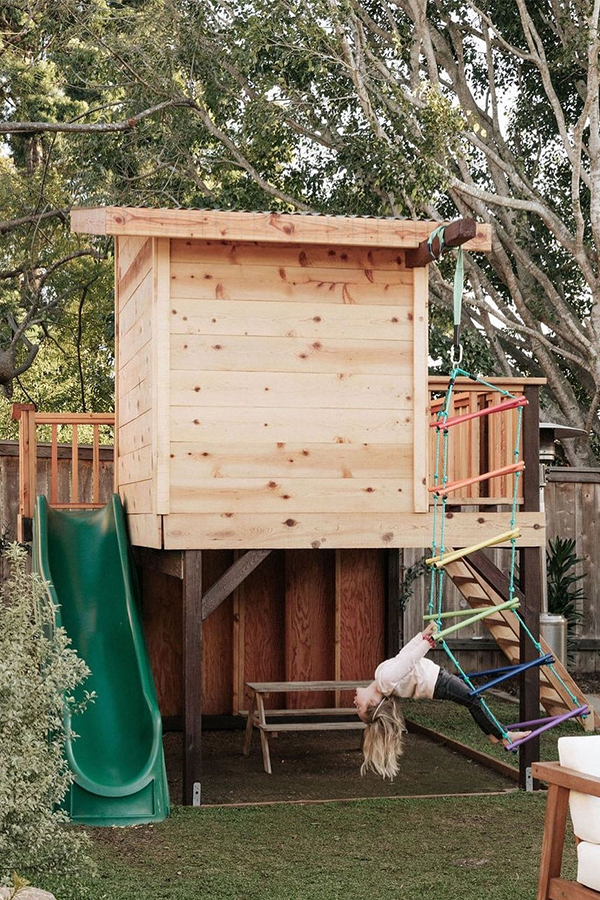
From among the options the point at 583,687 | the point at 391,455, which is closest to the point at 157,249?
the point at 391,455

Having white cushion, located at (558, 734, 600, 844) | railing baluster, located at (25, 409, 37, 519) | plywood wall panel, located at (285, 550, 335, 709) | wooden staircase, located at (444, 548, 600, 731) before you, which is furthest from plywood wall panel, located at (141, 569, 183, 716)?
white cushion, located at (558, 734, 600, 844)

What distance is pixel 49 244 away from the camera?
53.6 feet

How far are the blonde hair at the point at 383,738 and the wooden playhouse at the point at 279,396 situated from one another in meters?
1.30

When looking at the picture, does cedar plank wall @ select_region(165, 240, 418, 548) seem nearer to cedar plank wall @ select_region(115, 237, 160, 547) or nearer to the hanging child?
cedar plank wall @ select_region(115, 237, 160, 547)

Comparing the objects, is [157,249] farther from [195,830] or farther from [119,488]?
[195,830]

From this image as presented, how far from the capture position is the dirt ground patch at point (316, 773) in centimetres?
727

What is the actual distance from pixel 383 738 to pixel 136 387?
3.21 meters

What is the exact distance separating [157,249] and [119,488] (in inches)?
101

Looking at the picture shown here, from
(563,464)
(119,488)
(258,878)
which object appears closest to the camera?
(258,878)

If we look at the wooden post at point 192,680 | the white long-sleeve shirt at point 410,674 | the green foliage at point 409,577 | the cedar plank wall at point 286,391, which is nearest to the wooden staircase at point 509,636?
the cedar plank wall at point 286,391

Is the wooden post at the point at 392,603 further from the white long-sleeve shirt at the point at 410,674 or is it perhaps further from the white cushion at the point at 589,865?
the white cushion at the point at 589,865

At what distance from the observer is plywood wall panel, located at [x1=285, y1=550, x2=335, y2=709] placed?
32.4ft

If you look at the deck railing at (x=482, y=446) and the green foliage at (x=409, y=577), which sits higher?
the deck railing at (x=482, y=446)

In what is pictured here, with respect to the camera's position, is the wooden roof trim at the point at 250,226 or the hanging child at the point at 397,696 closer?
the hanging child at the point at 397,696
